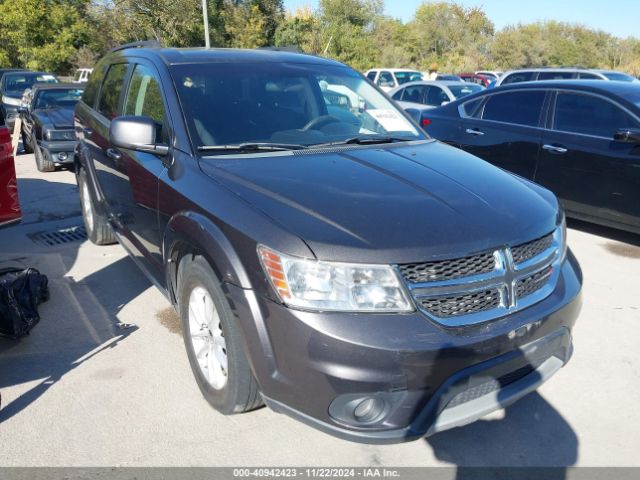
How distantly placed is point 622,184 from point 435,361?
4.14 m

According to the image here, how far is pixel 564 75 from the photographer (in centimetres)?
1286

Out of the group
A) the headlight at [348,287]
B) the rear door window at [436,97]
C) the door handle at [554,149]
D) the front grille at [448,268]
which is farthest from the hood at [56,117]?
the front grille at [448,268]

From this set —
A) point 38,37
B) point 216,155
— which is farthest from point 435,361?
point 38,37

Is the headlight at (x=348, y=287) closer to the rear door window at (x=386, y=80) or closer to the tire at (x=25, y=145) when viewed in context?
the tire at (x=25, y=145)

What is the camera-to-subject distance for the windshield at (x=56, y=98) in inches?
396

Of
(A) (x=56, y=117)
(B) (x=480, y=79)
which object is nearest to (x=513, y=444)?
(A) (x=56, y=117)

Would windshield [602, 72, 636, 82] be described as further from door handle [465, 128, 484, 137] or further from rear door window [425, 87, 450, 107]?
door handle [465, 128, 484, 137]

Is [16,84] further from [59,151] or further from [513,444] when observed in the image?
[513,444]

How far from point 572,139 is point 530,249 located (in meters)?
3.82

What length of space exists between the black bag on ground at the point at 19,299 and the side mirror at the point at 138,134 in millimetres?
1350

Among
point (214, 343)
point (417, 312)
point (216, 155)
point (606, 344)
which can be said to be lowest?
point (606, 344)

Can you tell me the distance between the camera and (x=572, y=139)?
5.77 metres

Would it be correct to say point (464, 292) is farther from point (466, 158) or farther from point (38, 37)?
point (38, 37)

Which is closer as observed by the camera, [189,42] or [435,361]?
[435,361]
